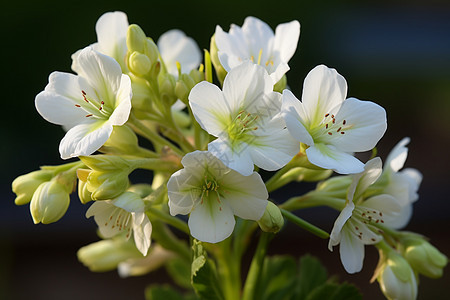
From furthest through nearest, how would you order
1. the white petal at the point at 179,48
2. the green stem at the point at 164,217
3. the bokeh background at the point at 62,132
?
the bokeh background at the point at 62,132 < the white petal at the point at 179,48 < the green stem at the point at 164,217

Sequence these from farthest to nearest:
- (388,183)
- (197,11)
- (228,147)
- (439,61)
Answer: (439,61), (197,11), (388,183), (228,147)

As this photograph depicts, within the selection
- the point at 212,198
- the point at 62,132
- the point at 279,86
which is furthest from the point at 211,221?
the point at 62,132

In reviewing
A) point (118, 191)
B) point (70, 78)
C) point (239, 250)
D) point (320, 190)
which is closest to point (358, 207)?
point (320, 190)

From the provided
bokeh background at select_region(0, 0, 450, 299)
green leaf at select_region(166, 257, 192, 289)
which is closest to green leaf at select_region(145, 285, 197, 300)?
green leaf at select_region(166, 257, 192, 289)

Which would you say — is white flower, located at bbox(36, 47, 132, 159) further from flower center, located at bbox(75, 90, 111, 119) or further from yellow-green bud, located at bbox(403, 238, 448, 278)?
yellow-green bud, located at bbox(403, 238, 448, 278)

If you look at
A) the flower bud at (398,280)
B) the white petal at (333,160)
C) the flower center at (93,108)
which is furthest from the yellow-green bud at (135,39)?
the flower bud at (398,280)

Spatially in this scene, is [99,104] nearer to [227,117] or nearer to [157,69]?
[157,69]

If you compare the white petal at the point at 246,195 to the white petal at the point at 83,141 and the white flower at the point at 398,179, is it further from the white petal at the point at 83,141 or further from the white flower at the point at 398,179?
the white flower at the point at 398,179
